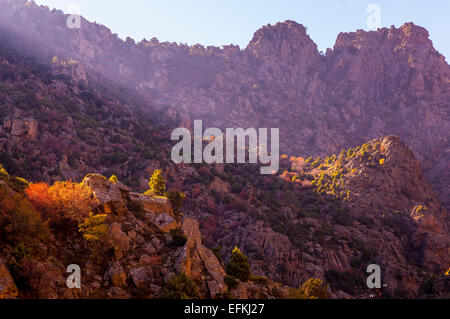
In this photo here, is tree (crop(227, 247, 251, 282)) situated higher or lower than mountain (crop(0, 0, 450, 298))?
lower

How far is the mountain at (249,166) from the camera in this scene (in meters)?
21.6

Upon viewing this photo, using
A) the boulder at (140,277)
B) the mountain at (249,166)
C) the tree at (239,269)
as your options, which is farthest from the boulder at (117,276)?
the tree at (239,269)

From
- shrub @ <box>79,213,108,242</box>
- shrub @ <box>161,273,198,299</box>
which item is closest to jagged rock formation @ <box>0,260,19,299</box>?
shrub @ <box>79,213,108,242</box>

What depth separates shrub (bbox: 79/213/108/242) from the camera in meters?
18.4

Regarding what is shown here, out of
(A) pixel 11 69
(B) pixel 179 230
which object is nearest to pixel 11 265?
(B) pixel 179 230

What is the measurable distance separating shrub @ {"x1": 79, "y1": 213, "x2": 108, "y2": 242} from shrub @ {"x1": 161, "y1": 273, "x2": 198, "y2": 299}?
5432 mm

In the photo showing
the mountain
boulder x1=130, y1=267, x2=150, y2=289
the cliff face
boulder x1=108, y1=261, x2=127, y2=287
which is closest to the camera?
boulder x1=108, y1=261, x2=127, y2=287

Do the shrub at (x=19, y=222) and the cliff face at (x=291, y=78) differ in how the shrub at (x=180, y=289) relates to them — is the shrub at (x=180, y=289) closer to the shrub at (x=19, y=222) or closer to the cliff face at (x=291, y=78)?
the shrub at (x=19, y=222)

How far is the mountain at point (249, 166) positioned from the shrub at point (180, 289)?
1158mm

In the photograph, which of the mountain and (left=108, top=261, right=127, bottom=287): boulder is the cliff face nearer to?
the mountain

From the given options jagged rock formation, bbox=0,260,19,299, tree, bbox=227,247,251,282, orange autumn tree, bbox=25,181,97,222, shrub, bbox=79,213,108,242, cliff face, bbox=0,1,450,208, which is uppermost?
cliff face, bbox=0,1,450,208

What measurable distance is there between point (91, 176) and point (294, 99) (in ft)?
429

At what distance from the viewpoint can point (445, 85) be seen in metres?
123

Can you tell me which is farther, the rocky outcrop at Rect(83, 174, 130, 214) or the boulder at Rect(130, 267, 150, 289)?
the rocky outcrop at Rect(83, 174, 130, 214)
